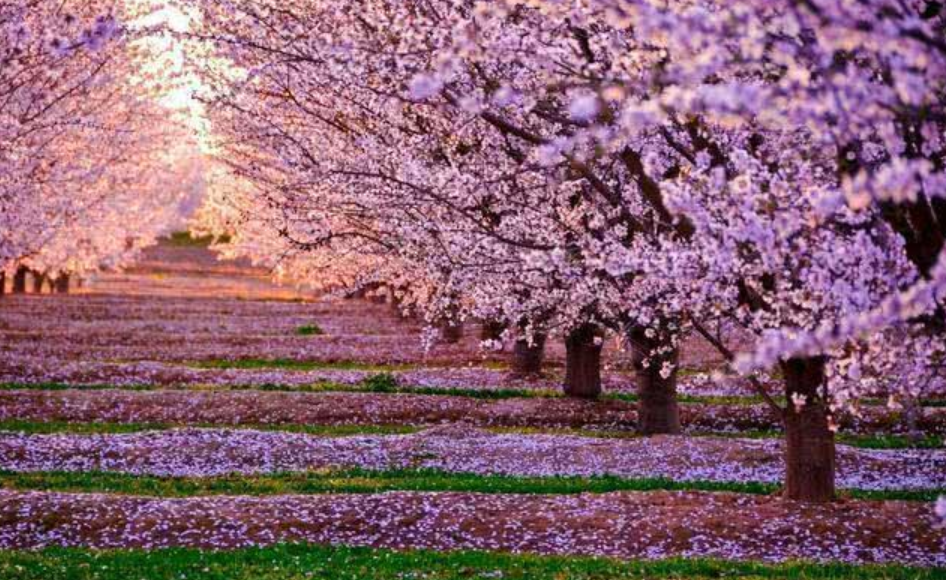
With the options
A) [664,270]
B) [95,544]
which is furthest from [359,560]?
[664,270]

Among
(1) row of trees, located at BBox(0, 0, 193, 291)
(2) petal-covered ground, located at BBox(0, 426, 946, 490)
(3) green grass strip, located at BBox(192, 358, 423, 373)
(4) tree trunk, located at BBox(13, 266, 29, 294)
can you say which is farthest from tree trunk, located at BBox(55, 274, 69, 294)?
(2) petal-covered ground, located at BBox(0, 426, 946, 490)

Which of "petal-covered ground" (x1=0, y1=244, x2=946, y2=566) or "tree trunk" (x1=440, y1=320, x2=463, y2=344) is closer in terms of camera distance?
"petal-covered ground" (x1=0, y1=244, x2=946, y2=566)

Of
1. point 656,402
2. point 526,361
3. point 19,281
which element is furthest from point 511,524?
point 19,281

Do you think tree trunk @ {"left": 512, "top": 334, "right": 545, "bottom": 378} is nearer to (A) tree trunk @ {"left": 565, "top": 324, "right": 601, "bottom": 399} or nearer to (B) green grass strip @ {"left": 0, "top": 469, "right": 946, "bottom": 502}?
(A) tree trunk @ {"left": 565, "top": 324, "right": 601, "bottom": 399}

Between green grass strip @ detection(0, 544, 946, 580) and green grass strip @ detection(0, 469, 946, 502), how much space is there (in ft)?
14.3

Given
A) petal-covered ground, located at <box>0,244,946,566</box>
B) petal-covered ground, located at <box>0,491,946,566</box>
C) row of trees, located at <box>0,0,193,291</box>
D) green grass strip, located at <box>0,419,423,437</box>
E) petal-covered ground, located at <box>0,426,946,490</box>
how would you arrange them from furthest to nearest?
green grass strip, located at <box>0,419,423,437</box>, row of trees, located at <box>0,0,193,291</box>, petal-covered ground, located at <box>0,426,946,490</box>, petal-covered ground, located at <box>0,244,946,566</box>, petal-covered ground, located at <box>0,491,946,566</box>

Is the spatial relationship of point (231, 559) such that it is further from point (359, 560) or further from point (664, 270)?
point (664, 270)

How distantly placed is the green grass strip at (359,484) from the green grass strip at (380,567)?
14.3ft

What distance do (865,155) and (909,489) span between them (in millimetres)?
8626

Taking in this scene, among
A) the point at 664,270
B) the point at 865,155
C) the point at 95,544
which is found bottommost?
the point at 95,544

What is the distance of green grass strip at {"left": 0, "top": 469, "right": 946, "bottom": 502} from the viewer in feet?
66.2

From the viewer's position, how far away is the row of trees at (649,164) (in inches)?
309

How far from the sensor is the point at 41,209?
150 ft

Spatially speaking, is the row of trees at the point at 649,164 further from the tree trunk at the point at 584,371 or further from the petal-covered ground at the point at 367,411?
the petal-covered ground at the point at 367,411
